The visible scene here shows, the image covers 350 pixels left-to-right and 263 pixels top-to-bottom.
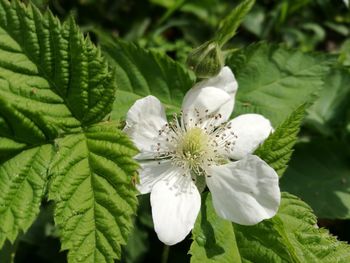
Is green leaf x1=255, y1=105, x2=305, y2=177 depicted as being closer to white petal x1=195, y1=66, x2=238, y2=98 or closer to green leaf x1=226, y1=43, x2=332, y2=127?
white petal x1=195, y1=66, x2=238, y2=98

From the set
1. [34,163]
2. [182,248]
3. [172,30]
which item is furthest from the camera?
[172,30]

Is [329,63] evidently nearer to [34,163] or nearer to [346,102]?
[346,102]

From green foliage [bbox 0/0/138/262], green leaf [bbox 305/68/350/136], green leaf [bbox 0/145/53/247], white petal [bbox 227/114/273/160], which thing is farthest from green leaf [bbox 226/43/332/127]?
green leaf [bbox 0/145/53/247]

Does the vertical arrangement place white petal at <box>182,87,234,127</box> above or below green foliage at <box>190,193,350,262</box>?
above

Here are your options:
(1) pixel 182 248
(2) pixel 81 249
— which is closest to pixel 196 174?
(2) pixel 81 249

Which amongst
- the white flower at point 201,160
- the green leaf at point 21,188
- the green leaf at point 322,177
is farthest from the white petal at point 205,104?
the green leaf at point 322,177

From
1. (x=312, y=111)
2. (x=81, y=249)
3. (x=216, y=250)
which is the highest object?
(x=312, y=111)
